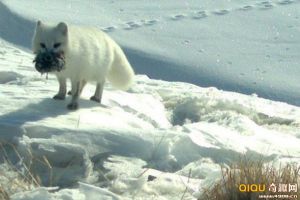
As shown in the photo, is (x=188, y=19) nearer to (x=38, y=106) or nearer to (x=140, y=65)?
(x=140, y=65)

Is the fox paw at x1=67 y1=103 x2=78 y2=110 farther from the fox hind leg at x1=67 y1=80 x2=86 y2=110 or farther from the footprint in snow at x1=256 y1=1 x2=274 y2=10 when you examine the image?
the footprint in snow at x1=256 y1=1 x2=274 y2=10

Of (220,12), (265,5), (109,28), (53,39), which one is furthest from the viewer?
(265,5)

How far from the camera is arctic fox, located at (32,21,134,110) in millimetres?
5387

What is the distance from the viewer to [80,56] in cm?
555

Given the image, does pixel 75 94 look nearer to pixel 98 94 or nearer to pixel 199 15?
pixel 98 94

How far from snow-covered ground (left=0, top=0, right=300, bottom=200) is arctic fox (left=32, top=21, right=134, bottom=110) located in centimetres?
18

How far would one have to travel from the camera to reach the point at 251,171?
3.78 metres

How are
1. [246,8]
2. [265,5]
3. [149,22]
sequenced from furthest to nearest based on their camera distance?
[265,5]
[246,8]
[149,22]

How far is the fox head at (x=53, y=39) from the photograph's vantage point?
5.37 m

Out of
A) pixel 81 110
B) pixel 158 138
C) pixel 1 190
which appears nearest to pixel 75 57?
pixel 81 110

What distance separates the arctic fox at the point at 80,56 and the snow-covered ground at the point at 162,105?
176 mm

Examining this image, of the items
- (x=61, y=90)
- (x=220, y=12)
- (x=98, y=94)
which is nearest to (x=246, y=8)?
(x=220, y=12)

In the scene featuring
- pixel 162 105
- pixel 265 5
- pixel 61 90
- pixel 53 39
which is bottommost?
pixel 162 105

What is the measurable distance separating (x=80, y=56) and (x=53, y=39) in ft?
0.88
